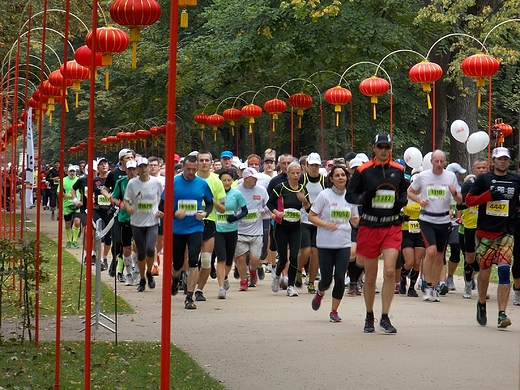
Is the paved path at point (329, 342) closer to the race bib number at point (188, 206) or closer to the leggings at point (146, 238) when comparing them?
the leggings at point (146, 238)

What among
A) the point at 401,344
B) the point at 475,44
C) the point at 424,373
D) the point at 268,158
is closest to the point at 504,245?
the point at 401,344

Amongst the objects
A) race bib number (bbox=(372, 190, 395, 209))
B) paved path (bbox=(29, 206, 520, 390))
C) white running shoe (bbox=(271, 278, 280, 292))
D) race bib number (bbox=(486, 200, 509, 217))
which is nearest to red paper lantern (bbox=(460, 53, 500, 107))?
paved path (bbox=(29, 206, 520, 390))

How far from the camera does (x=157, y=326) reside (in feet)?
41.7

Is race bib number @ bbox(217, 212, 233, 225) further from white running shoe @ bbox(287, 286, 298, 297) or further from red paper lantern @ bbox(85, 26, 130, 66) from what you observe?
red paper lantern @ bbox(85, 26, 130, 66)

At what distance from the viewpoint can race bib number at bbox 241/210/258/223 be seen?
17.1 metres

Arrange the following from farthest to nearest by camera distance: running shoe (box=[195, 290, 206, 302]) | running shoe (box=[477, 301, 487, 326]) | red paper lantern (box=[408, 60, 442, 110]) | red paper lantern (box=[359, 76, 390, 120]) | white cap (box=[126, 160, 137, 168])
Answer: red paper lantern (box=[359, 76, 390, 120])
red paper lantern (box=[408, 60, 442, 110])
white cap (box=[126, 160, 137, 168])
running shoe (box=[195, 290, 206, 302])
running shoe (box=[477, 301, 487, 326])

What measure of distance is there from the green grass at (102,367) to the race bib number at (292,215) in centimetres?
537

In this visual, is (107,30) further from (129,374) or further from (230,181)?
(230,181)

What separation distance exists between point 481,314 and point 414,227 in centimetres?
343

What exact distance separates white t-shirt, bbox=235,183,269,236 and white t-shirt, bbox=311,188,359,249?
11.2 feet

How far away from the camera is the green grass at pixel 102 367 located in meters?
8.95

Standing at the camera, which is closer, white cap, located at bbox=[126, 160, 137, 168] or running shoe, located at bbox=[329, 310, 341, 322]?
running shoe, located at bbox=[329, 310, 341, 322]

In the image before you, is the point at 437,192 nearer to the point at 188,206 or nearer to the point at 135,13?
the point at 188,206

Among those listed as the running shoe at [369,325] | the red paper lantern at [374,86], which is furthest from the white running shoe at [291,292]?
the red paper lantern at [374,86]
